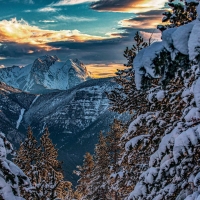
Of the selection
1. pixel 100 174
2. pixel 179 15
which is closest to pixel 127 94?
pixel 179 15

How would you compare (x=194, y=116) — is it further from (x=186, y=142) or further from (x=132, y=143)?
(x=132, y=143)

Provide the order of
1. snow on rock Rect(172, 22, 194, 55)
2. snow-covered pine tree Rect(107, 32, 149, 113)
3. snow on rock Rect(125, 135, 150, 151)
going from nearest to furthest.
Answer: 1. snow on rock Rect(172, 22, 194, 55)
2. snow on rock Rect(125, 135, 150, 151)
3. snow-covered pine tree Rect(107, 32, 149, 113)

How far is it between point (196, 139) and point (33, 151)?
2089cm

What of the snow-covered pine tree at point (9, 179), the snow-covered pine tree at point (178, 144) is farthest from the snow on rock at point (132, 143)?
the snow-covered pine tree at point (9, 179)

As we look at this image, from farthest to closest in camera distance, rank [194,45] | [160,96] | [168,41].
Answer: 1. [160,96]
2. [168,41]
3. [194,45]

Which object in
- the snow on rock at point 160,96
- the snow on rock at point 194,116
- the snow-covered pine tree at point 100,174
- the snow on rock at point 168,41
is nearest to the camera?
the snow on rock at point 168,41

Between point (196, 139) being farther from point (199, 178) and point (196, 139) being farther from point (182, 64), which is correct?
point (182, 64)

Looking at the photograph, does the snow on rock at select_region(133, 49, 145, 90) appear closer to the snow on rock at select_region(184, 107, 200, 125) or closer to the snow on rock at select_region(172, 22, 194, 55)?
the snow on rock at select_region(172, 22, 194, 55)

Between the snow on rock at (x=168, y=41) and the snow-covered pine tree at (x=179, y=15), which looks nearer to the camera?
the snow on rock at (x=168, y=41)

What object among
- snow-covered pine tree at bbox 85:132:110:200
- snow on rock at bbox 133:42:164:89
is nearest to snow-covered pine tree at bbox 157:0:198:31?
snow on rock at bbox 133:42:164:89

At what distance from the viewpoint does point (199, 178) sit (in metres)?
4.02

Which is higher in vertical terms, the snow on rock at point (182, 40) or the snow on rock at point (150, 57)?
the snow on rock at point (182, 40)

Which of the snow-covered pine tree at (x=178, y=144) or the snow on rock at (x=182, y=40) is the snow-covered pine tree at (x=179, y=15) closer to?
the snow-covered pine tree at (x=178, y=144)

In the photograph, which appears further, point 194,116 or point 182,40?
point 194,116
